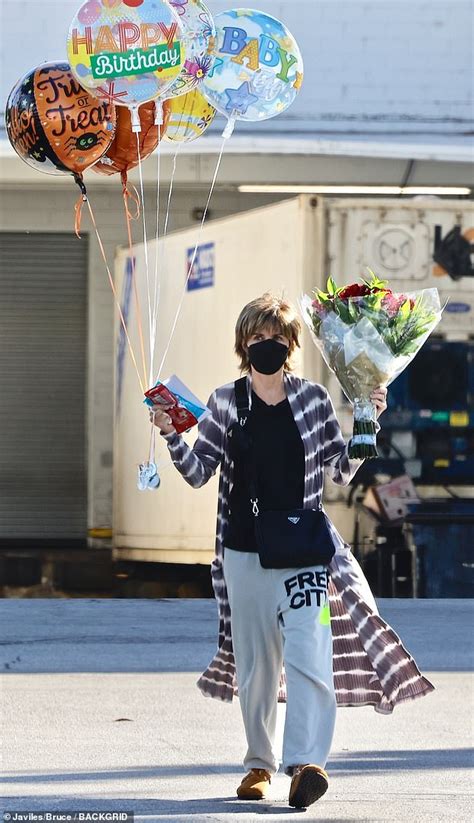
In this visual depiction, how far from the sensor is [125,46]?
256 inches

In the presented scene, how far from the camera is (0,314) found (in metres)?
18.4

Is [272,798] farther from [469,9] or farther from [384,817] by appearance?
[469,9]

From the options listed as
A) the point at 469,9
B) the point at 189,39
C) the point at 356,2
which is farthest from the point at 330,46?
the point at 189,39

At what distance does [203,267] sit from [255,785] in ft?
25.3

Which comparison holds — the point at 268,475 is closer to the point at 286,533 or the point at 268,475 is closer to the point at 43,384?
the point at 286,533

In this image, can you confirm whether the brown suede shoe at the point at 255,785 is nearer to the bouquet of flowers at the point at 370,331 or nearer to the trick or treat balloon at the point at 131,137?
the bouquet of flowers at the point at 370,331

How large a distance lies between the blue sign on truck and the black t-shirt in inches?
281

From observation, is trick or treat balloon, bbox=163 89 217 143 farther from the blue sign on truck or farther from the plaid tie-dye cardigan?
the blue sign on truck

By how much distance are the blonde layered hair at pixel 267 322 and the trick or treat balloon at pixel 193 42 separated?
169 cm

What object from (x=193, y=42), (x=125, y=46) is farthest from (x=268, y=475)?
(x=193, y=42)

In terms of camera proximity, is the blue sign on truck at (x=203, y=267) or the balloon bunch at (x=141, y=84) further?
the blue sign on truck at (x=203, y=267)

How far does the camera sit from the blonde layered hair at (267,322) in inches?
213

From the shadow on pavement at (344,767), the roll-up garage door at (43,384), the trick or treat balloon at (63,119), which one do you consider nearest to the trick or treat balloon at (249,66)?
the trick or treat balloon at (63,119)

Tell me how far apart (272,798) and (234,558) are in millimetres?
853
